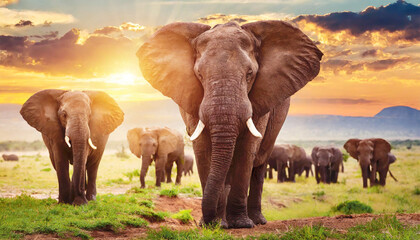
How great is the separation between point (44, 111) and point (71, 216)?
3.68 metres

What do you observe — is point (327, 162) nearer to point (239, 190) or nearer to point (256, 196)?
point (256, 196)

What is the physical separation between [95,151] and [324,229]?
8619 millimetres

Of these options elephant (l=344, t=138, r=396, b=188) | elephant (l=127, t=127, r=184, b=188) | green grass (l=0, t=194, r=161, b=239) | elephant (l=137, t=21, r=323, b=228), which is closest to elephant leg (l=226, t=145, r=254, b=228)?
elephant (l=137, t=21, r=323, b=228)

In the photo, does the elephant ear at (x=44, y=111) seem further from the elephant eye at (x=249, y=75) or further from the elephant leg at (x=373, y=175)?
the elephant leg at (x=373, y=175)

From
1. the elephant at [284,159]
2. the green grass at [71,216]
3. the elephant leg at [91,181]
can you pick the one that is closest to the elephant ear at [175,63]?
the green grass at [71,216]

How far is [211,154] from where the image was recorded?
29.1 feet

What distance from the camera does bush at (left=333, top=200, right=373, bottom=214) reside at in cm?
1752

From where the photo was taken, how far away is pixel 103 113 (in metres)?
14.7

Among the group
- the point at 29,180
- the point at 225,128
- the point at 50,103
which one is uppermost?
the point at 50,103

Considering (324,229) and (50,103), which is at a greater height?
(50,103)

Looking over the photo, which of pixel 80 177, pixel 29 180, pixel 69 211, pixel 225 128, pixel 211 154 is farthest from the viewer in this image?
pixel 29 180

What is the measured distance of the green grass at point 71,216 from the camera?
9.63 meters

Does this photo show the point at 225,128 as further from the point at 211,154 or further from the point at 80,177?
the point at 80,177

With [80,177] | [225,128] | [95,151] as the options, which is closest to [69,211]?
[80,177]
